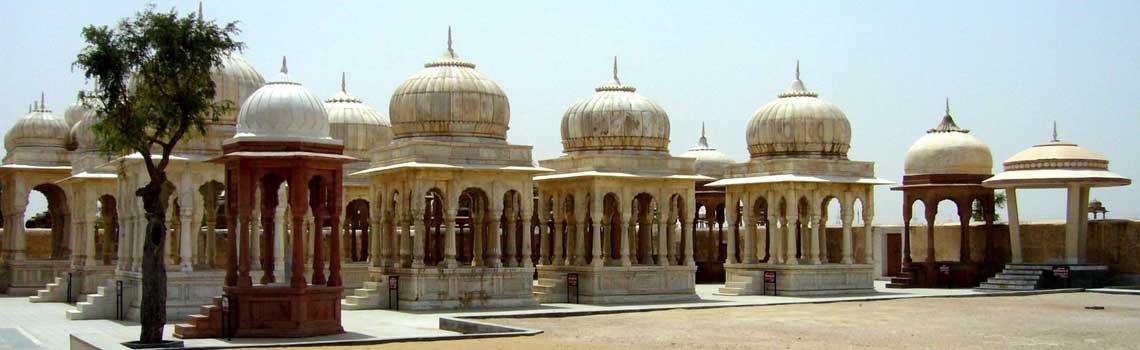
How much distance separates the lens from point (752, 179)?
39781 millimetres

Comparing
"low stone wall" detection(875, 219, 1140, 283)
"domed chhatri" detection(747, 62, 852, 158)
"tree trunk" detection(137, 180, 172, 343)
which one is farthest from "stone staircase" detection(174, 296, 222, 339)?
"low stone wall" detection(875, 219, 1140, 283)

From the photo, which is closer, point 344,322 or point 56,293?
point 344,322

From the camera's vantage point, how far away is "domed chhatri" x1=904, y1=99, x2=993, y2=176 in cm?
4419

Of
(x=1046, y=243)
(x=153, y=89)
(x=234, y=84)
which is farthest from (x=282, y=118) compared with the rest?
(x=1046, y=243)

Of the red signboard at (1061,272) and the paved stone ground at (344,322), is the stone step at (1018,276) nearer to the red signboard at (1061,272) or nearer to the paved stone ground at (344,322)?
the red signboard at (1061,272)

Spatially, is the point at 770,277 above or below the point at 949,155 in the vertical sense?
below

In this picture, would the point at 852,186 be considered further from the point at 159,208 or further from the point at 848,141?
the point at 159,208

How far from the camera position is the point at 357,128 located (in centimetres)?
4006

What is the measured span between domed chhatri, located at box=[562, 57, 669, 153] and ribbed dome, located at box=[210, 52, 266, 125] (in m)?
9.19

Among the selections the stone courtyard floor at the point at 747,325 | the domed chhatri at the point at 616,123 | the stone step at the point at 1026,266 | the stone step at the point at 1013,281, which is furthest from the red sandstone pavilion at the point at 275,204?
the stone step at the point at 1026,266

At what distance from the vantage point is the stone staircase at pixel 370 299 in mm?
32656

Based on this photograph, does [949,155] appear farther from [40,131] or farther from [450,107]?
[40,131]

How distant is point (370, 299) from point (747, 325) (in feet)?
31.8

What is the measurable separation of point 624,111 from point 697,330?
12.2m
